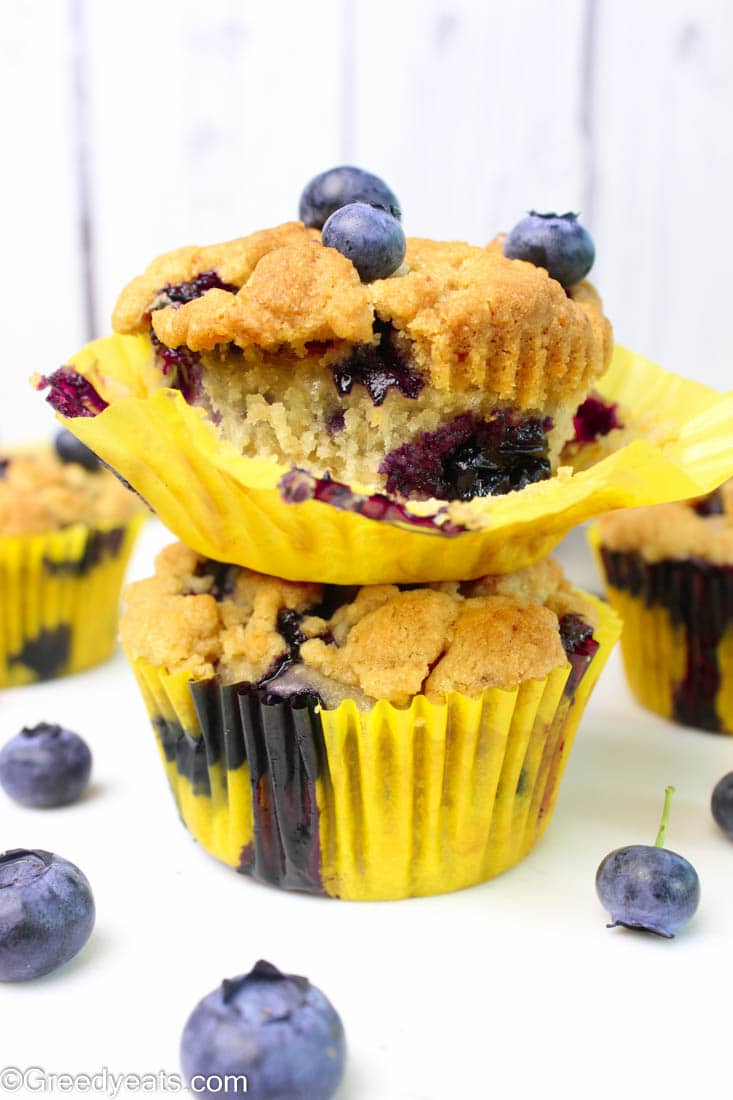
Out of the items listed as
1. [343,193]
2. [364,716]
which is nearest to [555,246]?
[343,193]

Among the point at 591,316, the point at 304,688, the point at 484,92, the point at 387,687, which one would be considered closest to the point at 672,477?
the point at 591,316

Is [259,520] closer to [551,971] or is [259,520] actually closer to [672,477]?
[672,477]

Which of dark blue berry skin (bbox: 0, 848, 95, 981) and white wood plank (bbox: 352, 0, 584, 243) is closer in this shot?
dark blue berry skin (bbox: 0, 848, 95, 981)

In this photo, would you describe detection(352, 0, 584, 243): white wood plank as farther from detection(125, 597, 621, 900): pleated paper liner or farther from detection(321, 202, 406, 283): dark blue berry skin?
detection(125, 597, 621, 900): pleated paper liner

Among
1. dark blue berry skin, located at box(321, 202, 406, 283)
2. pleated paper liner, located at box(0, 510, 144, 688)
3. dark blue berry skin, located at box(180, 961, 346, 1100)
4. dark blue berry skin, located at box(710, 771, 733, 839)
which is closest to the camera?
dark blue berry skin, located at box(180, 961, 346, 1100)

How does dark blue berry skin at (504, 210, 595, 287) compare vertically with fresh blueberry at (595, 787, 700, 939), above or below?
above

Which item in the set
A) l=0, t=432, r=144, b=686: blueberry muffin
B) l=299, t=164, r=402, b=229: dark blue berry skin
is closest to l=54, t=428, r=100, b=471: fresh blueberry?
l=0, t=432, r=144, b=686: blueberry muffin
